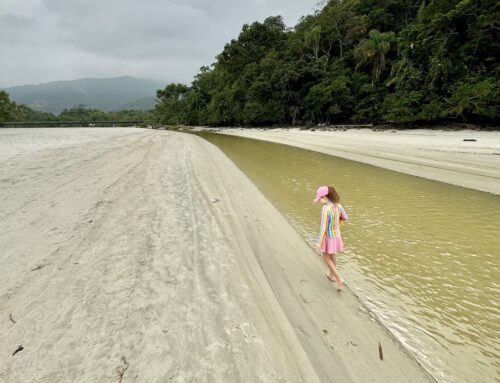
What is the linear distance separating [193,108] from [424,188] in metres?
75.4

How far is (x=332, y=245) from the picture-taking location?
4.16 meters

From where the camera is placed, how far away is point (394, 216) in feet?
24.9

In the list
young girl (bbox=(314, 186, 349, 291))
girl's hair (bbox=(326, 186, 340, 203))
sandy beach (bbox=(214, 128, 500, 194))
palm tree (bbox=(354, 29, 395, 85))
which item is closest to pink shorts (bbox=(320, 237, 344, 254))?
young girl (bbox=(314, 186, 349, 291))

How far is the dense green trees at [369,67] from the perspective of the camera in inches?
849

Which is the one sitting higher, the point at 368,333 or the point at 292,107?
the point at 292,107

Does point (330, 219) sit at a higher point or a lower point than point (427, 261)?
higher

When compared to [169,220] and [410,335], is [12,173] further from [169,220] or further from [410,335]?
[410,335]

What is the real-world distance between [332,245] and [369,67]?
41.7 metres

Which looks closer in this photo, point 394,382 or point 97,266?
point 394,382

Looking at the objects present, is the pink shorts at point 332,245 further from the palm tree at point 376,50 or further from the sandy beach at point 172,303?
the palm tree at point 376,50

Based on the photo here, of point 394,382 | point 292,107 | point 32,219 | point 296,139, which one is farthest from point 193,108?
point 394,382

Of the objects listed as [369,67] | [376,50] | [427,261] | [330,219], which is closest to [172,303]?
[330,219]

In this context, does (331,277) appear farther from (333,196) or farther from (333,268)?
(333,196)

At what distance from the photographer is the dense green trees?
70.7 ft
